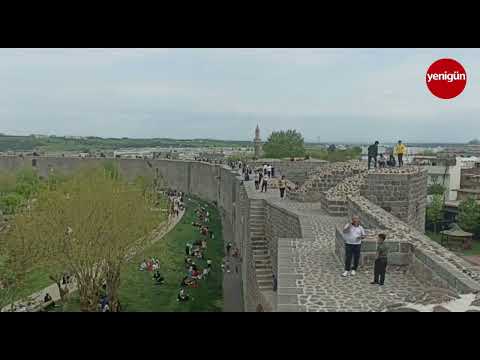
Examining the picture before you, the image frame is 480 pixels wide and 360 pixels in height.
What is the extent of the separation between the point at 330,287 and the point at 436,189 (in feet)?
117

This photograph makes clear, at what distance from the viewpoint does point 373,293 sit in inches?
248

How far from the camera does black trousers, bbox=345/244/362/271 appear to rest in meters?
7.19

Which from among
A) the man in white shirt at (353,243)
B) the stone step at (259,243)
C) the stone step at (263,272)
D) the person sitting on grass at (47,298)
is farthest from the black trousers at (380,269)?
the person sitting on grass at (47,298)

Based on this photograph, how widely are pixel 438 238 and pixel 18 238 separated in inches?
1140

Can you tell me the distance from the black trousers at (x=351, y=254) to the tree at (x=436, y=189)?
34243mm

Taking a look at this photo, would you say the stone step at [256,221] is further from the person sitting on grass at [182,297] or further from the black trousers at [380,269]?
the black trousers at [380,269]

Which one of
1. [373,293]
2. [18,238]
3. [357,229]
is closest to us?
[373,293]

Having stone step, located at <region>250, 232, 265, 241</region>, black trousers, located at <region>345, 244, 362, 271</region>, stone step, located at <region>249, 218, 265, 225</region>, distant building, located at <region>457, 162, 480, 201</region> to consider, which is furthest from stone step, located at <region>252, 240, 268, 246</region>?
distant building, located at <region>457, 162, 480, 201</region>

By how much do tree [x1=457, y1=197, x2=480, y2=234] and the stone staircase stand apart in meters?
21.8

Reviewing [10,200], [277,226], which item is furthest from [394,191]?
[10,200]

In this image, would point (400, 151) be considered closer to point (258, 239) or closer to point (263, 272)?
point (258, 239)
